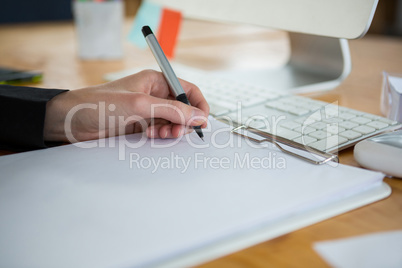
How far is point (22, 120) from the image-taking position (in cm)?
55

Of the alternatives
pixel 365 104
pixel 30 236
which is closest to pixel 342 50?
pixel 365 104

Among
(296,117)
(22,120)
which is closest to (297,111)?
(296,117)

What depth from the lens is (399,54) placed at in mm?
1191

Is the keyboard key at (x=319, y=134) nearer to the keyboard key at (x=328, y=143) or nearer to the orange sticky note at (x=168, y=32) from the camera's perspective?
the keyboard key at (x=328, y=143)

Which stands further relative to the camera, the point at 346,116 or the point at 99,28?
the point at 99,28

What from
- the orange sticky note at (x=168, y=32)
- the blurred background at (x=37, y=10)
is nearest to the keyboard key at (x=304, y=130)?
the orange sticky note at (x=168, y=32)

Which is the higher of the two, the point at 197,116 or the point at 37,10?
the point at 37,10

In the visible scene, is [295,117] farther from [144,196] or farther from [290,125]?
[144,196]

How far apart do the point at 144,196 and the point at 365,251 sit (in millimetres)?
194

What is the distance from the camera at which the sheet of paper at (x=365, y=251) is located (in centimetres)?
32

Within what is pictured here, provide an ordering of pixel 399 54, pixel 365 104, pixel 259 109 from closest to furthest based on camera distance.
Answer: pixel 259 109 → pixel 365 104 → pixel 399 54

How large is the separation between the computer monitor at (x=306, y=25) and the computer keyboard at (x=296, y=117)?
0.11 m

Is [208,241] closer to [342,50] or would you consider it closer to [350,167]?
[350,167]

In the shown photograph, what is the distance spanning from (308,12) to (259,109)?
19 cm
